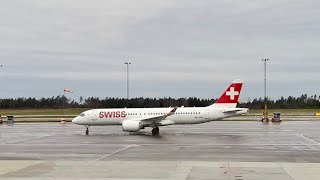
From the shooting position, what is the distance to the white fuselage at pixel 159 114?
147 feet

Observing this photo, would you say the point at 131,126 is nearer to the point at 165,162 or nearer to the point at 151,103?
the point at 165,162

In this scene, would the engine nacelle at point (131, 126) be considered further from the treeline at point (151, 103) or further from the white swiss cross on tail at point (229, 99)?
the treeline at point (151, 103)

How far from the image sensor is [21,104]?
163 m

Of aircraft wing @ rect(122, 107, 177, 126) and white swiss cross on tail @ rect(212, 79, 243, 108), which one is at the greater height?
white swiss cross on tail @ rect(212, 79, 243, 108)

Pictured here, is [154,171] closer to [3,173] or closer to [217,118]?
[3,173]

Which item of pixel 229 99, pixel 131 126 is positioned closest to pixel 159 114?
pixel 131 126

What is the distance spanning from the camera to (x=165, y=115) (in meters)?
43.4

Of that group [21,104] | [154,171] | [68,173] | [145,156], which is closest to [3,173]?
[68,173]

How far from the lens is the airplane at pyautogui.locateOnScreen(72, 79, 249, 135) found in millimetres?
43938

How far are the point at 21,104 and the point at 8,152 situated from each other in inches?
5577

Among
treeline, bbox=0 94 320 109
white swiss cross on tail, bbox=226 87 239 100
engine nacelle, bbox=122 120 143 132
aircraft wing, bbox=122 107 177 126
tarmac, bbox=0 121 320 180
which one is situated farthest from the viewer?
treeline, bbox=0 94 320 109

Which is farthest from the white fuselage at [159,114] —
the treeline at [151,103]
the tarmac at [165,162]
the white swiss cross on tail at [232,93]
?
the treeline at [151,103]

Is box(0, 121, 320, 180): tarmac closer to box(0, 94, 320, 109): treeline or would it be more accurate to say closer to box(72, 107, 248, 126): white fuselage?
box(72, 107, 248, 126): white fuselage

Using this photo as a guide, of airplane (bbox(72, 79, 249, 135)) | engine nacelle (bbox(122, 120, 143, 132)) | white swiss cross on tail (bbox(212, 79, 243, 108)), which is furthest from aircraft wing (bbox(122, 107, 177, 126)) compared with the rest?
white swiss cross on tail (bbox(212, 79, 243, 108))
